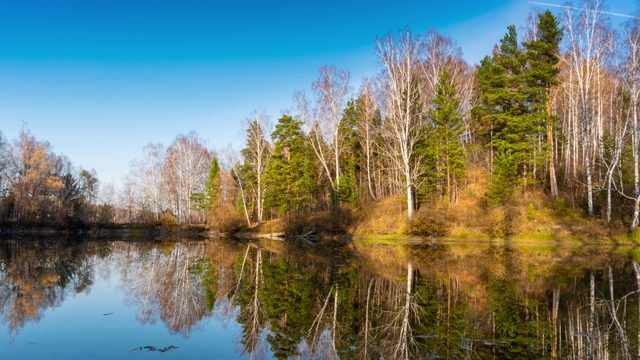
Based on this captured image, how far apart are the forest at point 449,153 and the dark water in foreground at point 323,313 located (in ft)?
52.8

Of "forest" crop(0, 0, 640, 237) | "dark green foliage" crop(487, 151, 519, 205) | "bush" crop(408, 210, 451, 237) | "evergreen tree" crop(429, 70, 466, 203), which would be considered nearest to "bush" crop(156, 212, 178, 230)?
"forest" crop(0, 0, 640, 237)

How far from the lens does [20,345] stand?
665 cm

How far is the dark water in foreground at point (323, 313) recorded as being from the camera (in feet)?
21.3

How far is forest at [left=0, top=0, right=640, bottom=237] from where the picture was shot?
95.7ft

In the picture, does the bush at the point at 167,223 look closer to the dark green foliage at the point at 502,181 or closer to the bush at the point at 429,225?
the bush at the point at 429,225

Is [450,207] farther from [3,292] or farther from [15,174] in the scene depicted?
[15,174]

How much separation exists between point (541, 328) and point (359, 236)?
1151 inches

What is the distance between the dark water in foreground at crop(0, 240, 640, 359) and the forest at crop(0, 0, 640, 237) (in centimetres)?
1609

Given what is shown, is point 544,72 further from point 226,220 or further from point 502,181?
point 226,220

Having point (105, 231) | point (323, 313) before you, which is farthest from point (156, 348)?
point (105, 231)

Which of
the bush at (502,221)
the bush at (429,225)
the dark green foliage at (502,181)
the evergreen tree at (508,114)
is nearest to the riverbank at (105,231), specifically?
the bush at (429,225)

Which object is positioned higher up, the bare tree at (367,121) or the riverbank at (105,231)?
the bare tree at (367,121)

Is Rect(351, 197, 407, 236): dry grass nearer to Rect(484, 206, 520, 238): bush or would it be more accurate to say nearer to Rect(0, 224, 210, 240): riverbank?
Rect(484, 206, 520, 238): bush

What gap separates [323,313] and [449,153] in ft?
91.8
